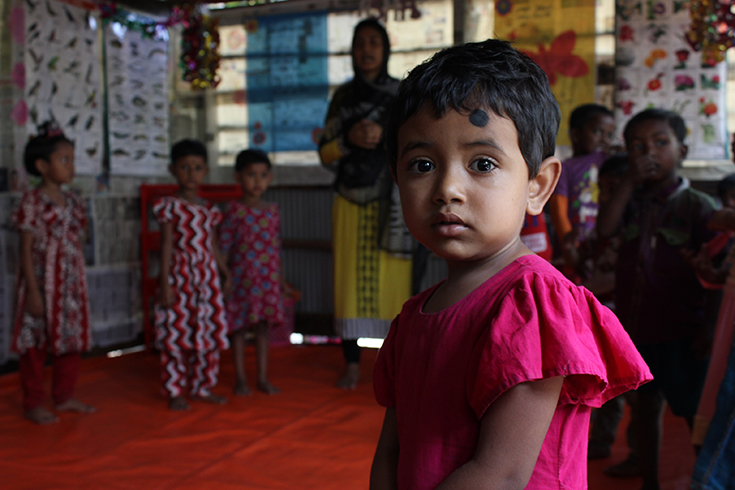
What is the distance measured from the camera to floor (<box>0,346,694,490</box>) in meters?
2.13

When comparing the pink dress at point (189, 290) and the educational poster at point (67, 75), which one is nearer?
the pink dress at point (189, 290)

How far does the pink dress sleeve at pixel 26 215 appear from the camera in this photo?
8.93 feet

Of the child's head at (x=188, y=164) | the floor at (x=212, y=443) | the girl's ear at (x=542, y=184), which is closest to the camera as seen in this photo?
the girl's ear at (x=542, y=184)

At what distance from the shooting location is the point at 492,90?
720mm

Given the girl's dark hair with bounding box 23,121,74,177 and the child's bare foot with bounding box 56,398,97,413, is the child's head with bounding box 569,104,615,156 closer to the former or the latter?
the girl's dark hair with bounding box 23,121,74,177

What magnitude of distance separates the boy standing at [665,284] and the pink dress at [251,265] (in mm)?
1787

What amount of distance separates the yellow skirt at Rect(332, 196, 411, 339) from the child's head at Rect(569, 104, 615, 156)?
997 mm

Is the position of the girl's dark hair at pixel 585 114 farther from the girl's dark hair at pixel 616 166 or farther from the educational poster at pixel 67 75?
the educational poster at pixel 67 75

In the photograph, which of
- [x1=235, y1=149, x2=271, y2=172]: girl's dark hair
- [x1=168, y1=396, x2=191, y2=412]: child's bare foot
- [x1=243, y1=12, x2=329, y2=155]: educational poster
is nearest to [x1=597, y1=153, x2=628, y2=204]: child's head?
[x1=235, y1=149, x2=271, y2=172]: girl's dark hair

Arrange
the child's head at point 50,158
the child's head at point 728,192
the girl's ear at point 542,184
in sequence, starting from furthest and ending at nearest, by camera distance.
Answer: the child's head at point 50,158, the child's head at point 728,192, the girl's ear at point 542,184

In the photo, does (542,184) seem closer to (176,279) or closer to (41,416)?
(176,279)

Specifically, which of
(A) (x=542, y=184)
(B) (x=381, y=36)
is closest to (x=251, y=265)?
(B) (x=381, y=36)

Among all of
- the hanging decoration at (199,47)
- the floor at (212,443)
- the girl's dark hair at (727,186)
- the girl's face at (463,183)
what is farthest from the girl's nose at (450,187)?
the hanging decoration at (199,47)

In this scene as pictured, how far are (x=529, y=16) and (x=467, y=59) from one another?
3.39m
